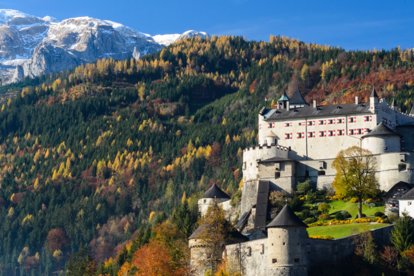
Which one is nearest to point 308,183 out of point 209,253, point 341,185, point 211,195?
point 341,185

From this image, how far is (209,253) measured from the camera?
345 ft

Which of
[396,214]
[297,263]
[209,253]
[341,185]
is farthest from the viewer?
[341,185]

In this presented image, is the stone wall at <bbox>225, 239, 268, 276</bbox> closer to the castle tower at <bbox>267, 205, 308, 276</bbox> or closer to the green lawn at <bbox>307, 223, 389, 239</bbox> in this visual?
the castle tower at <bbox>267, 205, 308, 276</bbox>

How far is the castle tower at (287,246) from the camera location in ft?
317

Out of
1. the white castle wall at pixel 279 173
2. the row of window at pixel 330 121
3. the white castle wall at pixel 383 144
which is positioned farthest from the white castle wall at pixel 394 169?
the white castle wall at pixel 279 173

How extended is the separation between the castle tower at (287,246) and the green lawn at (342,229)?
8.63 meters

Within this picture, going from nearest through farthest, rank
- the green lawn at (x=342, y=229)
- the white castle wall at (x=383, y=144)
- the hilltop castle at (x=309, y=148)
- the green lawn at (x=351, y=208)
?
the green lawn at (x=342, y=229) → the green lawn at (x=351, y=208) → the hilltop castle at (x=309, y=148) → the white castle wall at (x=383, y=144)

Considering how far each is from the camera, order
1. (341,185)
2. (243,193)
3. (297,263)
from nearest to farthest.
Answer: (297,263), (341,185), (243,193)

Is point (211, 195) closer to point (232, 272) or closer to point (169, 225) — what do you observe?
point (169, 225)

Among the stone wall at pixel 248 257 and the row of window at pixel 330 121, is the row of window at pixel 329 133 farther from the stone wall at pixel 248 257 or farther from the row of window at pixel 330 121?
the stone wall at pixel 248 257

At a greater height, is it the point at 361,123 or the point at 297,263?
the point at 361,123

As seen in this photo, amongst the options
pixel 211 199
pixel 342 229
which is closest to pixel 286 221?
pixel 342 229

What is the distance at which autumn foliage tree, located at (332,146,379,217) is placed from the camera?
119000mm

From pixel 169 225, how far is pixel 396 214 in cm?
3232
